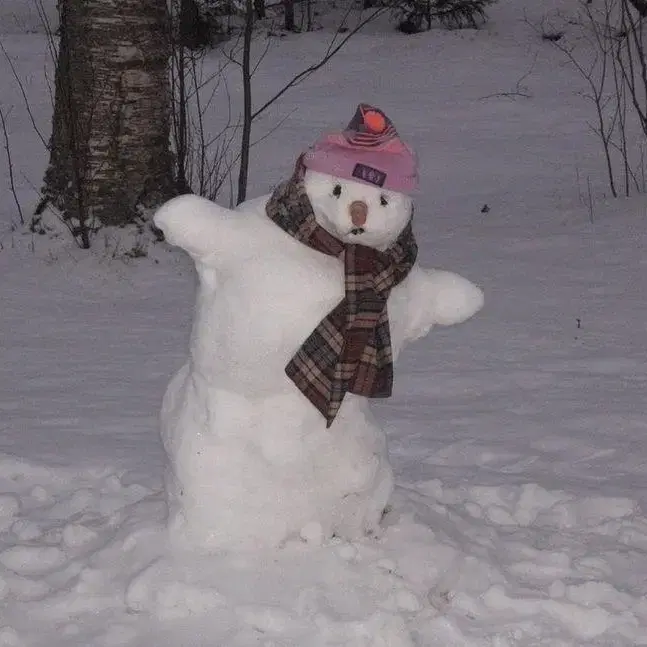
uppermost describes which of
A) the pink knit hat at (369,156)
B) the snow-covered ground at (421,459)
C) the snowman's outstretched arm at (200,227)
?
the pink knit hat at (369,156)

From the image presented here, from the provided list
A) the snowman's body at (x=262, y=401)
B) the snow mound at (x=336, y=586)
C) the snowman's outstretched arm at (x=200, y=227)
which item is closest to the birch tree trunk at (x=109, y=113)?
the snow mound at (x=336, y=586)

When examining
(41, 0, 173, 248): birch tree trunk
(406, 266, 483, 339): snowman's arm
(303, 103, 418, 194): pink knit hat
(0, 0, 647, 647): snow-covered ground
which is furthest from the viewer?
(41, 0, 173, 248): birch tree trunk

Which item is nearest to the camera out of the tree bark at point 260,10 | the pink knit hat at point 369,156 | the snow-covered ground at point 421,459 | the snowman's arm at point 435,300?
the pink knit hat at point 369,156

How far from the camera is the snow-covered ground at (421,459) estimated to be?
2.60 meters

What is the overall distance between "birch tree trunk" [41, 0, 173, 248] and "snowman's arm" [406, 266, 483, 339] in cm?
360

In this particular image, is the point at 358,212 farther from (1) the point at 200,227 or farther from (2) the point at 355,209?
(1) the point at 200,227

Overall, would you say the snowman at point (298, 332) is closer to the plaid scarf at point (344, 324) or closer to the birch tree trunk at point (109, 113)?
the plaid scarf at point (344, 324)

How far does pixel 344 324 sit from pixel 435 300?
330mm

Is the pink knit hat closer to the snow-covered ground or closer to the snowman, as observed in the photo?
the snowman

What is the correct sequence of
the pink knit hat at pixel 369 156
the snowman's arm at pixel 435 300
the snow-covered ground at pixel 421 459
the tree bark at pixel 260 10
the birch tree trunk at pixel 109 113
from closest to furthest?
the pink knit hat at pixel 369 156, the snow-covered ground at pixel 421 459, the snowman's arm at pixel 435 300, the birch tree trunk at pixel 109 113, the tree bark at pixel 260 10

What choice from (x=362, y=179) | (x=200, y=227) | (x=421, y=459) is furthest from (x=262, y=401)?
(x=421, y=459)

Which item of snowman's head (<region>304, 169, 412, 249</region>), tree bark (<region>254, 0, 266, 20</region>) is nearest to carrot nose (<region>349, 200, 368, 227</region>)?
snowman's head (<region>304, 169, 412, 249</region>)

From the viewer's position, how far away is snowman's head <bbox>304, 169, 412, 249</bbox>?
2.48 m

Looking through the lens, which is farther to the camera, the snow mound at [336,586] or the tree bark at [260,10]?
the tree bark at [260,10]
